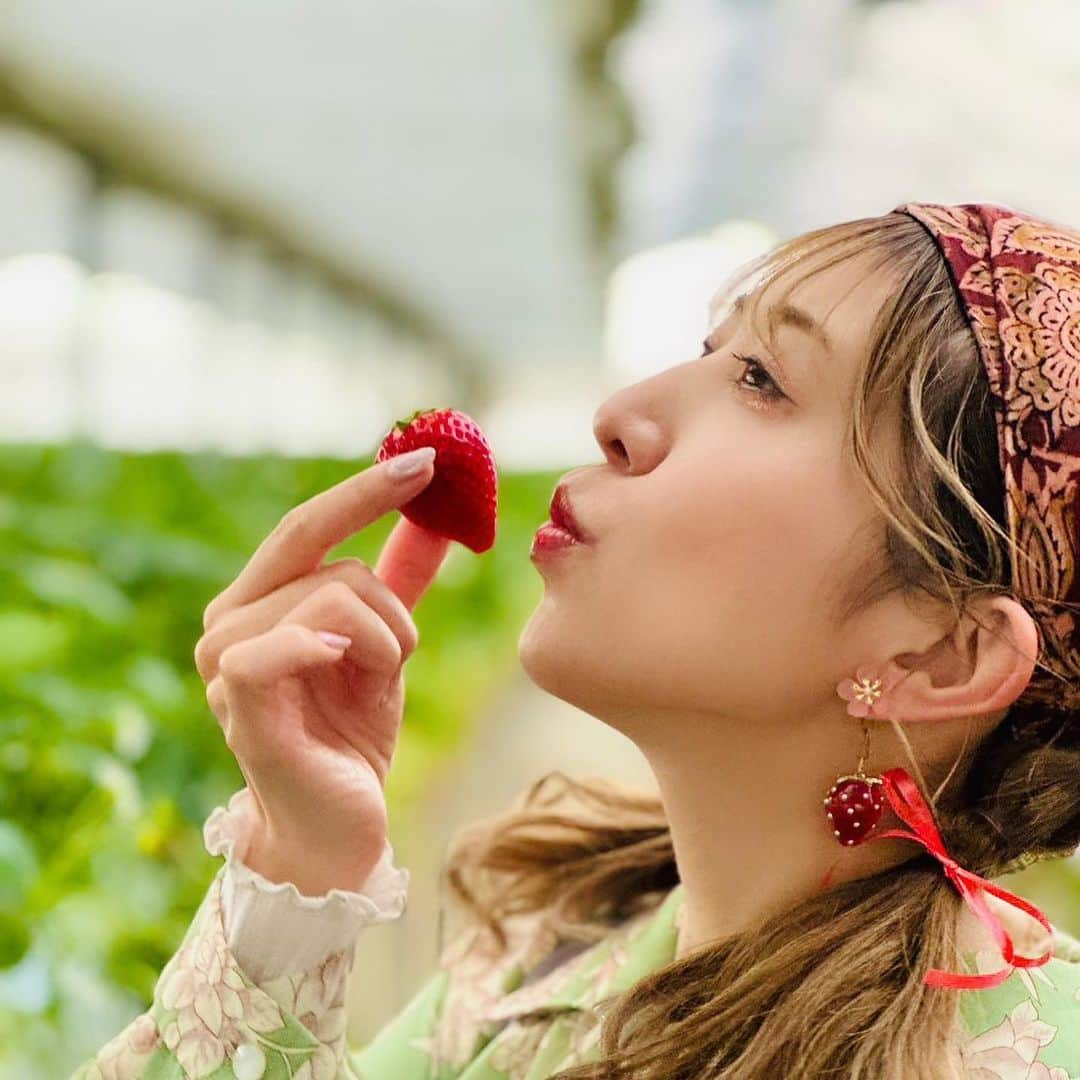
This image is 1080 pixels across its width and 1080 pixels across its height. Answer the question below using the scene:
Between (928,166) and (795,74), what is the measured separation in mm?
521

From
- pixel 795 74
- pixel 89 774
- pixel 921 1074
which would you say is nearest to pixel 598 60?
pixel 795 74

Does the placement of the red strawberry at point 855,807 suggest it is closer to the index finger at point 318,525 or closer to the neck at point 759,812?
the neck at point 759,812

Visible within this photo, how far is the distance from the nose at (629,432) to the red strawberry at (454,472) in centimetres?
9

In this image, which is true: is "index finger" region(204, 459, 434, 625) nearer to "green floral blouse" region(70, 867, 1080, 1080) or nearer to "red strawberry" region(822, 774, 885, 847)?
"green floral blouse" region(70, 867, 1080, 1080)

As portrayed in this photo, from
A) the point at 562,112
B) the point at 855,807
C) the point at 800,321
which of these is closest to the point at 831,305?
the point at 800,321

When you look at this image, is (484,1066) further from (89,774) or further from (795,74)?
(795,74)

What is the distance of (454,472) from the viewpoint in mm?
1188

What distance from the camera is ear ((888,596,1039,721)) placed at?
1103mm

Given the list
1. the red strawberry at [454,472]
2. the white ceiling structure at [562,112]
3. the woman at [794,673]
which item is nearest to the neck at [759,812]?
the woman at [794,673]

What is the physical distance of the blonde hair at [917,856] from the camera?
1.06 meters

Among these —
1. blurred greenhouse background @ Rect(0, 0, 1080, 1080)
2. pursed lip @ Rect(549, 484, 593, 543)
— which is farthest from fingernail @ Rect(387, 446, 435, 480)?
blurred greenhouse background @ Rect(0, 0, 1080, 1080)

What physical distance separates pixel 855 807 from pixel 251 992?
19.2 inches

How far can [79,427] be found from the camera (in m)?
9.44

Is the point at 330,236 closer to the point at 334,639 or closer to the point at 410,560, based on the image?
the point at 410,560
